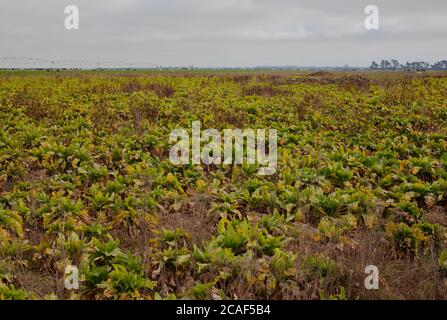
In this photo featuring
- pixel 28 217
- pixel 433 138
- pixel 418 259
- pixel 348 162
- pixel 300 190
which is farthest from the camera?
pixel 433 138

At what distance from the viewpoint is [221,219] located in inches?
246

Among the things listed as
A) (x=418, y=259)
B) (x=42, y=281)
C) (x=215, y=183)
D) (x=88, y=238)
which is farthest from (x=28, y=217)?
(x=418, y=259)

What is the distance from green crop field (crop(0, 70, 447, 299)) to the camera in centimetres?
482

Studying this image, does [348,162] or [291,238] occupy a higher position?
[348,162]

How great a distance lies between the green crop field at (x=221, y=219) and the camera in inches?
190

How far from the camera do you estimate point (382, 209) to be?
22.4 feet

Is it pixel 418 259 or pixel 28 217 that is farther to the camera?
pixel 28 217

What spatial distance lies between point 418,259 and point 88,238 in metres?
5.10

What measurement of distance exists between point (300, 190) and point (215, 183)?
180 centimetres

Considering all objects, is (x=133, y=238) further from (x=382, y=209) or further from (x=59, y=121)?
(x=59, y=121)

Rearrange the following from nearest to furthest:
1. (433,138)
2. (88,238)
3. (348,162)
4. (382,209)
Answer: (88,238) → (382,209) → (348,162) → (433,138)
